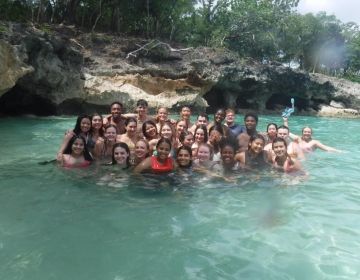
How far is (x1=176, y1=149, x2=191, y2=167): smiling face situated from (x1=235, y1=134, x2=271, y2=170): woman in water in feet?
3.61

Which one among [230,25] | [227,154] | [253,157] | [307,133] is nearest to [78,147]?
[227,154]

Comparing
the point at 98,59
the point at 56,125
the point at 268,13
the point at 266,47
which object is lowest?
the point at 56,125

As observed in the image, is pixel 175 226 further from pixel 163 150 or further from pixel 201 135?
pixel 201 135

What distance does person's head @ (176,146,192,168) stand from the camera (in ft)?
21.7

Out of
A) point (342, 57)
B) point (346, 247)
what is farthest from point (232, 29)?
point (346, 247)

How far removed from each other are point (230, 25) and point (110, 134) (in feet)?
102

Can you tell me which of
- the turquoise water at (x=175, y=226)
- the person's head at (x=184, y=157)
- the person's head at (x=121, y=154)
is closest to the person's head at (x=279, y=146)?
the turquoise water at (x=175, y=226)

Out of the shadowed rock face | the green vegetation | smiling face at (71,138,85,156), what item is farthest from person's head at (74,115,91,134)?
the green vegetation

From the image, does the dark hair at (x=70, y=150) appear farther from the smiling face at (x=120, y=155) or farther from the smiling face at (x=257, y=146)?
the smiling face at (x=257, y=146)

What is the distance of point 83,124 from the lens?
7395mm

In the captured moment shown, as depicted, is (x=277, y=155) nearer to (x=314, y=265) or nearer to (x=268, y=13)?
(x=314, y=265)

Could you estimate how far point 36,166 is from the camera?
781cm

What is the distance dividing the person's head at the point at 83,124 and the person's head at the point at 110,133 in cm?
35

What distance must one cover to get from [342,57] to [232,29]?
50.3 feet
